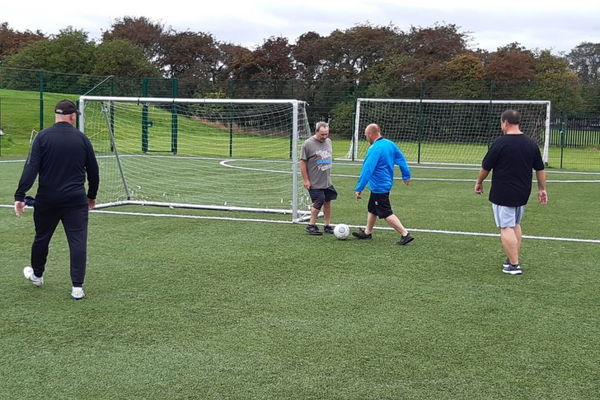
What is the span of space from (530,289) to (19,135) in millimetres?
29135

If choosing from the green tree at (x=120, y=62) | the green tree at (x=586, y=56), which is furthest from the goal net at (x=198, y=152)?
the green tree at (x=586, y=56)

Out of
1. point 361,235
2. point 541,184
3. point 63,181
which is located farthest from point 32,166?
point 541,184

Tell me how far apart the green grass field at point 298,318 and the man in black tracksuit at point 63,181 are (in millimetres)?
538

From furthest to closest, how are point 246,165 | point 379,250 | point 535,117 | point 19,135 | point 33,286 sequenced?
1. point 19,135
2. point 535,117
3. point 246,165
4. point 379,250
5. point 33,286

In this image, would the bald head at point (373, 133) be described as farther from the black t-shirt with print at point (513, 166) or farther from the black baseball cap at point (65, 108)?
the black baseball cap at point (65, 108)

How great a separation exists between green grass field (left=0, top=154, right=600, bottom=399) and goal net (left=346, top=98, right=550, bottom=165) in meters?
18.6

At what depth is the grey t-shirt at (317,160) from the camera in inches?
418

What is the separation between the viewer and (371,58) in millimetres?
60594

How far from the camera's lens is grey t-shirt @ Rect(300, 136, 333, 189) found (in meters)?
10.6

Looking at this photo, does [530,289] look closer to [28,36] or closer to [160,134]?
[160,134]

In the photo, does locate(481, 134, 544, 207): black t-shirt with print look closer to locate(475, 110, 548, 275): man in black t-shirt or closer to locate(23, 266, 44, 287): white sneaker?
locate(475, 110, 548, 275): man in black t-shirt

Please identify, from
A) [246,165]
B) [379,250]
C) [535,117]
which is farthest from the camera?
[535,117]

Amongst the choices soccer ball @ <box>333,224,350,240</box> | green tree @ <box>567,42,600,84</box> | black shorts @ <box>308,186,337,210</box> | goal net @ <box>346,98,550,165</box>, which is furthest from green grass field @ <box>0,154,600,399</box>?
green tree @ <box>567,42,600,84</box>

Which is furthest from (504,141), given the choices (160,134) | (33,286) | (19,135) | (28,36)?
(28,36)
